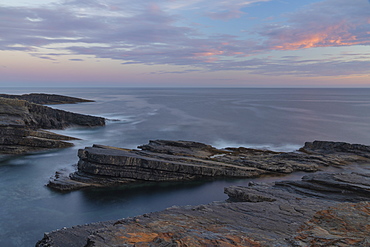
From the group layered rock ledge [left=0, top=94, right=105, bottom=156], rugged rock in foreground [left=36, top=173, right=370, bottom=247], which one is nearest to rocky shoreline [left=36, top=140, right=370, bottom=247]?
rugged rock in foreground [left=36, top=173, right=370, bottom=247]

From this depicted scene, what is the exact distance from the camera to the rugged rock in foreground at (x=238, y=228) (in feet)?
35.6

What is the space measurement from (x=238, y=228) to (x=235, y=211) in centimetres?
292

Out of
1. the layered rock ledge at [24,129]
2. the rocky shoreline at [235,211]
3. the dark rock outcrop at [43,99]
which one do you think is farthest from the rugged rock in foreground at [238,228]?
the dark rock outcrop at [43,99]

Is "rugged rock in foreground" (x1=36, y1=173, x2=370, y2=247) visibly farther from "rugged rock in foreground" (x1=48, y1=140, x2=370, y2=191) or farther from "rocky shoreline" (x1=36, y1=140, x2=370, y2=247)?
"rugged rock in foreground" (x1=48, y1=140, x2=370, y2=191)

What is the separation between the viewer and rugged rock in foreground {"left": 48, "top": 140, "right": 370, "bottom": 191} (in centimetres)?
3117

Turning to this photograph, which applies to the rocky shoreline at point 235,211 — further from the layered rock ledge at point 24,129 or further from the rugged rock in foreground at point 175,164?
the layered rock ledge at point 24,129

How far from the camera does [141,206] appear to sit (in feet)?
87.1

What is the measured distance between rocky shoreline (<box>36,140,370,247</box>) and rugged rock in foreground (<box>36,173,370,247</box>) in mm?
39

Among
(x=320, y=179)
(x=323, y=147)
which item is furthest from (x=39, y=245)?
(x=323, y=147)

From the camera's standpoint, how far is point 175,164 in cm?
3294

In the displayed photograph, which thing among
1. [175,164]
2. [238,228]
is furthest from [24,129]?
[238,228]

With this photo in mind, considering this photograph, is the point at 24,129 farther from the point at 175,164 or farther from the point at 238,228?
the point at 238,228

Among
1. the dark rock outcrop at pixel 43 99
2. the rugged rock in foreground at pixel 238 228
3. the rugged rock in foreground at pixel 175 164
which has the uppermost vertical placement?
the dark rock outcrop at pixel 43 99

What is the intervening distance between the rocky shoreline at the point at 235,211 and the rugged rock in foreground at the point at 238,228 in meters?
0.04
